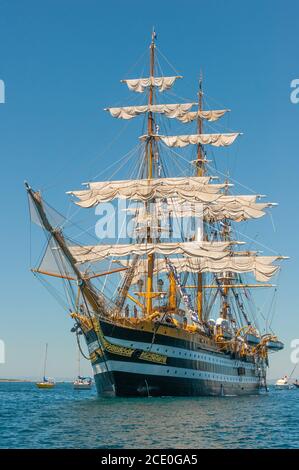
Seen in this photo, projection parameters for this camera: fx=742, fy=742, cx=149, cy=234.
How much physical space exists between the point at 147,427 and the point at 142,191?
3603 cm

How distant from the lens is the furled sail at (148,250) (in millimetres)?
65750

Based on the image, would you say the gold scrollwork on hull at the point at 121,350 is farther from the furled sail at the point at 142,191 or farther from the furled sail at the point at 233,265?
the furled sail at the point at 142,191

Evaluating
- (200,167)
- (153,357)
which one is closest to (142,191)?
(153,357)

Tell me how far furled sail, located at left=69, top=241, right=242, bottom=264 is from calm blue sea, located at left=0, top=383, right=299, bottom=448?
1743 cm

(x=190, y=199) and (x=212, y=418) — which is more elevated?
(x=190, y=199)

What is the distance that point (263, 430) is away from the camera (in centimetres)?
3847

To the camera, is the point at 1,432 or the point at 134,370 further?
the point at 134,370

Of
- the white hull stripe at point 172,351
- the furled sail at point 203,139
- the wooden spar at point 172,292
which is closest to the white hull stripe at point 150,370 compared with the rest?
the white hull stripe at point 172,351

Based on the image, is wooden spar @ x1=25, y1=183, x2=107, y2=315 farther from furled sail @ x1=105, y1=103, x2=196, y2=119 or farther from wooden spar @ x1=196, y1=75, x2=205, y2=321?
wooden spar @ x1=196, y1=75, x2=205, y2=321

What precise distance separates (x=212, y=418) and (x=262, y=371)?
59577 mm

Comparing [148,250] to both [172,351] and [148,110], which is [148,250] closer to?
[172,351]

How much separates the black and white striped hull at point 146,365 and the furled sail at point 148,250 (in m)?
8.78
